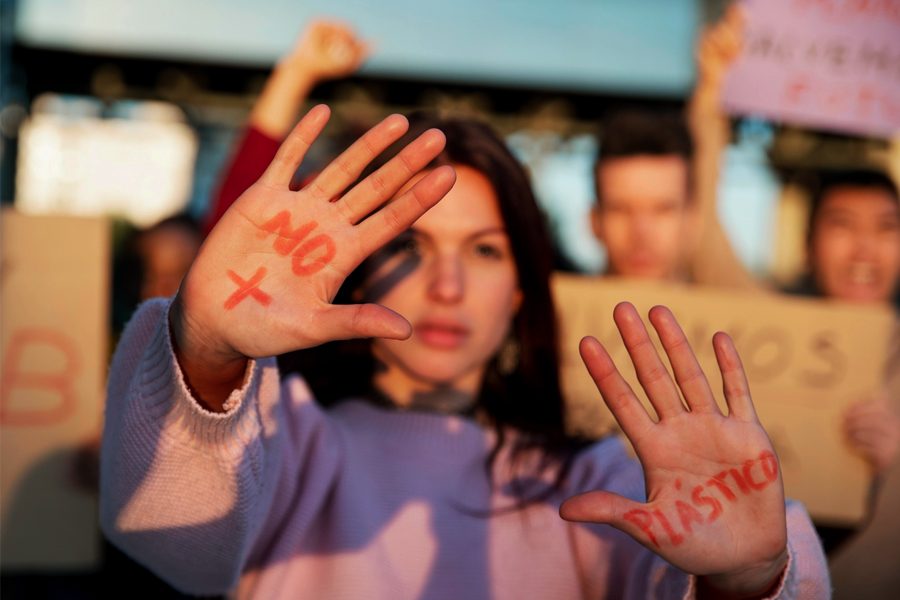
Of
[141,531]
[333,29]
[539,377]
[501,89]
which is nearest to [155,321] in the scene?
[141,531]

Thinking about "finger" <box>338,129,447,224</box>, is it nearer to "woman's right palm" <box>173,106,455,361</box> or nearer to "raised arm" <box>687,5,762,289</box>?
"woman's right palm" <box>173,106,455,361</box>

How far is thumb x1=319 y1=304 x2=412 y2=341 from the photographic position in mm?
966

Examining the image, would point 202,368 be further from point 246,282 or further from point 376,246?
point 376,246

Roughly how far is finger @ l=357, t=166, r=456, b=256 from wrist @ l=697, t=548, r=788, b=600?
0.48 meters

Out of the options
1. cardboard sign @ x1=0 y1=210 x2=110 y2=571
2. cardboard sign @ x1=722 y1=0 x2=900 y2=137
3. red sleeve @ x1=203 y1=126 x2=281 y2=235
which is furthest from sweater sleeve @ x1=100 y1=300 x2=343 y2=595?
cardboard sign @ x1=722 y1=0 x2=900 y2=137

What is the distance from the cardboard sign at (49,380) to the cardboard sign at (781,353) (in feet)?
3.18

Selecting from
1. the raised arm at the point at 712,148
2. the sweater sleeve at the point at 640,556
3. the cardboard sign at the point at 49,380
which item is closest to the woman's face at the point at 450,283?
the sweater sleeve at the point at 640,556

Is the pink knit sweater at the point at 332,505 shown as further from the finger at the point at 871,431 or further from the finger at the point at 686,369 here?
the finger at the point at 871,431

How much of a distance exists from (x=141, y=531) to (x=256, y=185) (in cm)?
40

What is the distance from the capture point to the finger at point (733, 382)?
3.44ft

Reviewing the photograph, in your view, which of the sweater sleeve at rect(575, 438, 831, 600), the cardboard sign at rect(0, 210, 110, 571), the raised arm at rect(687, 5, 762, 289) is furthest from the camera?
the raised arm at rect(687, 5, 762, 289)

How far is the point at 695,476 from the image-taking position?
1.03 metres

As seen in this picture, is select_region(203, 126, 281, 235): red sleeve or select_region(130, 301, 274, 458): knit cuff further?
select_region(203, 126, 281, 235): red sleeve

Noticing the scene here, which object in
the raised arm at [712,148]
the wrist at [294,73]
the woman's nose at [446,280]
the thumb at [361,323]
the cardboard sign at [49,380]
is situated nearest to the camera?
the thumb at [361,323]
